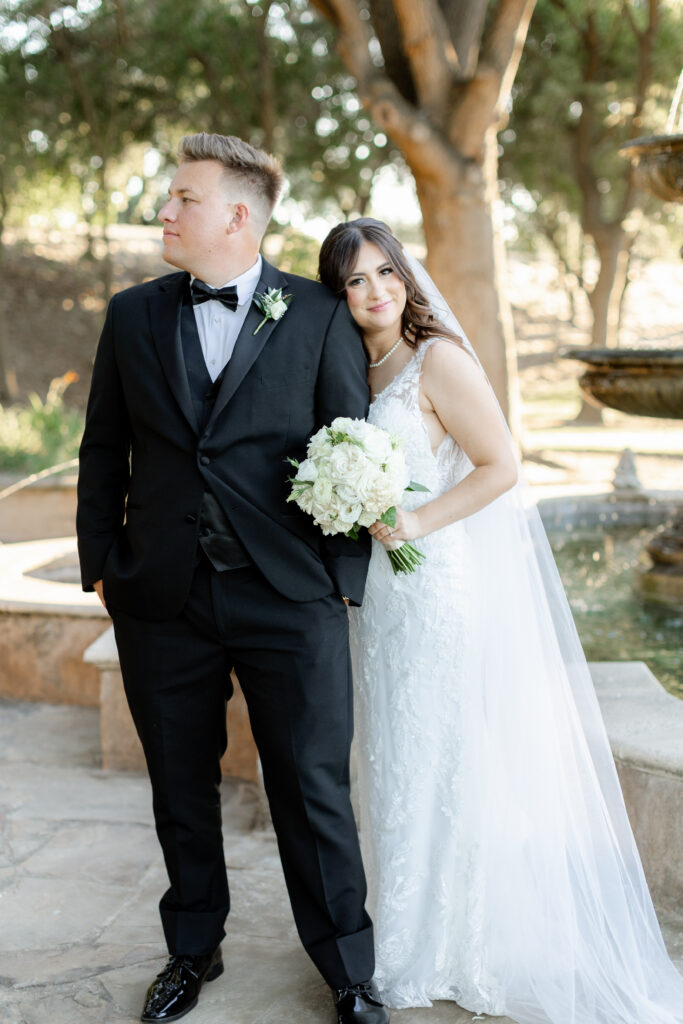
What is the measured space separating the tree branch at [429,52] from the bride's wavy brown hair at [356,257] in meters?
6.06

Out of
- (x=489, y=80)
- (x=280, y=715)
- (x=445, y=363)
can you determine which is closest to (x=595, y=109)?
(x=489, y=80)

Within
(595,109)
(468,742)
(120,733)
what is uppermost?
(595,109)

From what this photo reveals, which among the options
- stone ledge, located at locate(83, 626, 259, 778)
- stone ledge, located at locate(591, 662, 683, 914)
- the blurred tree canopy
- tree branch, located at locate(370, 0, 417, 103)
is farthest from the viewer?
the blurred tree canopy

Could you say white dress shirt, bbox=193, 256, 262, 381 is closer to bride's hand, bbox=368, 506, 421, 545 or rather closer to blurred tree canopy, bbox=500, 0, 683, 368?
bride's hand, bbox=368, 506, 421, 545

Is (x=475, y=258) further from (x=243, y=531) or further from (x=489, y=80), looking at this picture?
(x=243, y=531)

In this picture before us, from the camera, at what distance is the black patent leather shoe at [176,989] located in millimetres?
2824

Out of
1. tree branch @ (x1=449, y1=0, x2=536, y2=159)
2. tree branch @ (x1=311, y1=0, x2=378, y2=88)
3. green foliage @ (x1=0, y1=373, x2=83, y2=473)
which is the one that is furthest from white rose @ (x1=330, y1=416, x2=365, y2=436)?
green foliage @ (x1=0, y1=373, x2=83, y2=473)

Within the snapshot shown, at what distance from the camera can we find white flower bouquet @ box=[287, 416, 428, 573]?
250 centimetres

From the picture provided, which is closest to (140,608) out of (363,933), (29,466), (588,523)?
(363,933)

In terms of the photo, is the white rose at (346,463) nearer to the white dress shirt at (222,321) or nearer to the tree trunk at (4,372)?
the white dress shirt at (222,321)

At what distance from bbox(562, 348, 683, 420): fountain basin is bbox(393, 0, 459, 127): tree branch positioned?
3.96 metres

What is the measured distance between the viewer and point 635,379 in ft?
17.4

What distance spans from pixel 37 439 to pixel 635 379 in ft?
27.2

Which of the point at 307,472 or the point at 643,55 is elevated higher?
the point at 643,55
